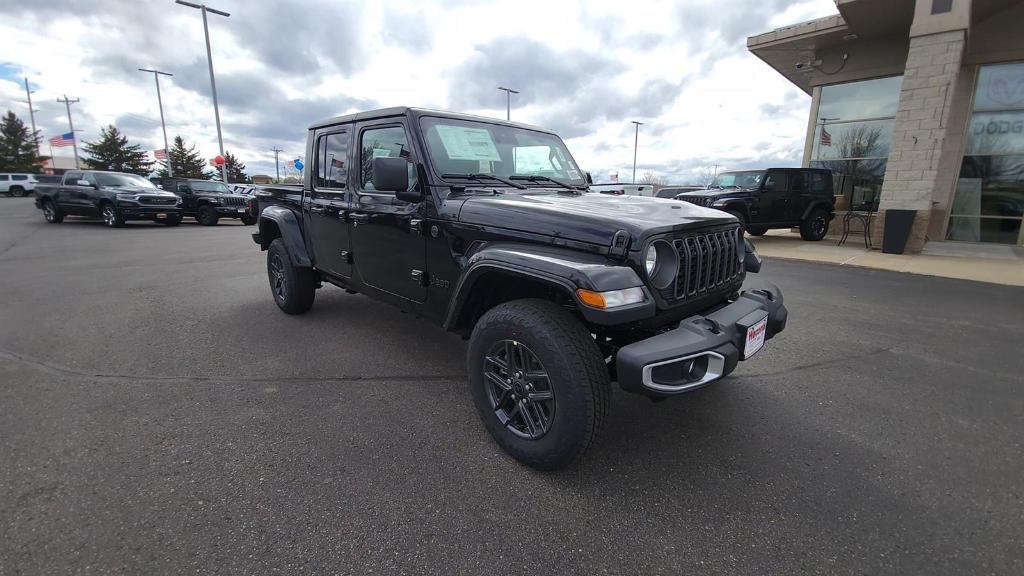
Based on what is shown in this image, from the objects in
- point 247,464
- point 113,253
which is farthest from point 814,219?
point 113,253

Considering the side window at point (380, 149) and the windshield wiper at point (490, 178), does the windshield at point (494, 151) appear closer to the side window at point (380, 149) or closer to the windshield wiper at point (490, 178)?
the windshield wiper at point (490, 178)

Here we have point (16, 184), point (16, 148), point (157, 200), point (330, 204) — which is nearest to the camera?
point (330, 204)

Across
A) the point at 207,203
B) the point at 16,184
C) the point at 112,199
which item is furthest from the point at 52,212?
the point at 16,184

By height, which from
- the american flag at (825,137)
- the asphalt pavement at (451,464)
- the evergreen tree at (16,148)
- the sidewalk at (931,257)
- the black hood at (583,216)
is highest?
the evergreen tree at (16,148)

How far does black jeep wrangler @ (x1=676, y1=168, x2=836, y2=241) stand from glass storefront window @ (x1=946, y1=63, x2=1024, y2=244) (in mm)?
3374

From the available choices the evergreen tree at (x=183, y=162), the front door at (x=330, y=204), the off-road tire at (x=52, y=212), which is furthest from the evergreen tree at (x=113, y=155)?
the front door at (x=330, y=204)

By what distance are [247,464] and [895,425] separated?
12.0 ft

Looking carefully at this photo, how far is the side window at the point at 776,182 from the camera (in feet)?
36.3

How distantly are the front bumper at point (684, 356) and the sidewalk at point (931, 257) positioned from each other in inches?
299

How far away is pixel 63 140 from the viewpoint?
4316 cm

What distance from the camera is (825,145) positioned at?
47.1 ft

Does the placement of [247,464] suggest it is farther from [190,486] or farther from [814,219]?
[814,219]

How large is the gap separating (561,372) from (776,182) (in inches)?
441

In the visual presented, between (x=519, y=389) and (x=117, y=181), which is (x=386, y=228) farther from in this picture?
(x=117, y=181)
